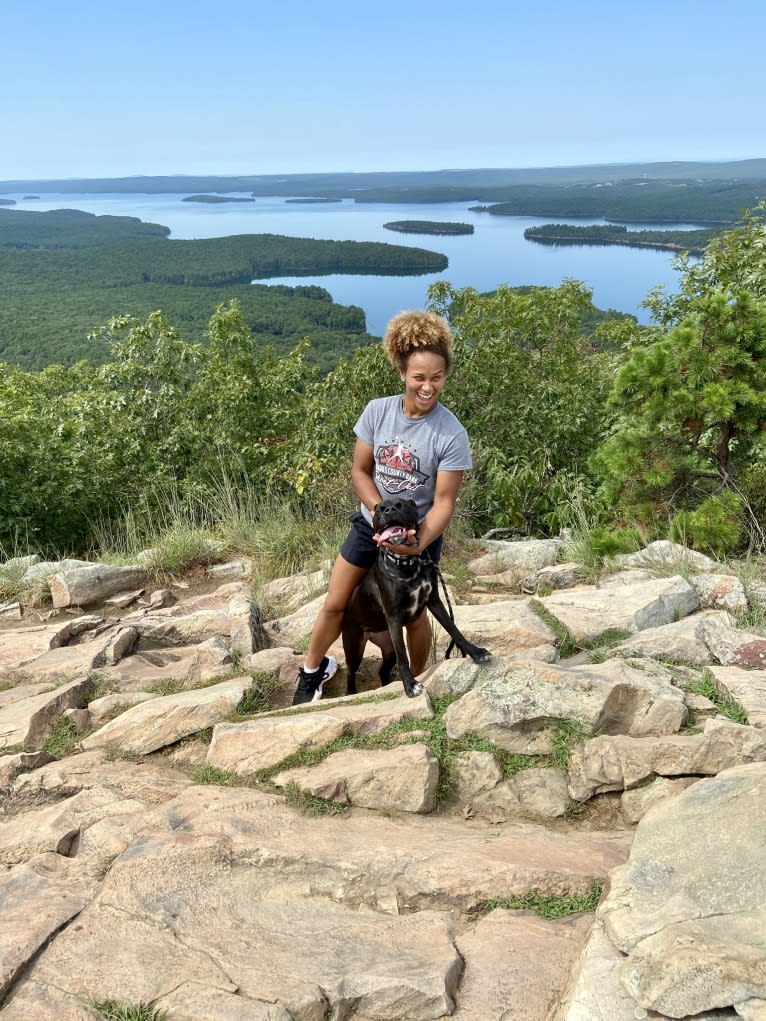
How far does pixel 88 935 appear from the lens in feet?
8.32

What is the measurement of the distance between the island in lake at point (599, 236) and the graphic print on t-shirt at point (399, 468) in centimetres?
6913

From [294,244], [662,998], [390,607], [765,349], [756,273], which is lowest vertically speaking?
[662,998]

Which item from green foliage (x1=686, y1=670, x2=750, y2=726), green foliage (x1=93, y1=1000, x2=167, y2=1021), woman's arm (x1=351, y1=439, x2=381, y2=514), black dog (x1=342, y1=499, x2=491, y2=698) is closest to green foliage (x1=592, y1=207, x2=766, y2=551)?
green foliage (x1=686, y1=670, x2=750, y2=726)

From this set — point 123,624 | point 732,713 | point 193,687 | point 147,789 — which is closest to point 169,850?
point 147,789

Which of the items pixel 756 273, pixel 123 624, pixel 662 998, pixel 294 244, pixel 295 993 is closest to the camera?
pixel 662 998

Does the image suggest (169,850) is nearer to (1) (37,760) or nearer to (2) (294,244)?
(1) (37,760)

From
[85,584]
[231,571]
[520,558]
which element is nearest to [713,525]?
[520,558]

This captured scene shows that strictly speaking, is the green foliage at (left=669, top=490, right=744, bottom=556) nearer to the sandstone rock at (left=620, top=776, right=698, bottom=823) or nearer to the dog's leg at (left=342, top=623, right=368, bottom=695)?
the dog's leg at (left=342, top=623, right=368, bottom=695)

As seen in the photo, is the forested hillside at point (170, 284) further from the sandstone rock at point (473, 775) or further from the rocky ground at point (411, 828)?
the sandstone rock at point (473, 775)

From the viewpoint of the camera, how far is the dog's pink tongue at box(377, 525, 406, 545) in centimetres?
344

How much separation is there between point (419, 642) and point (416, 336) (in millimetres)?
1704

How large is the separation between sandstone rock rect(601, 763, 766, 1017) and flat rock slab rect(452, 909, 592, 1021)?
23 cm

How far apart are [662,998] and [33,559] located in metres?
7.18

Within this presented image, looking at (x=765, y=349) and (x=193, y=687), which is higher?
(x=765, y=349)
